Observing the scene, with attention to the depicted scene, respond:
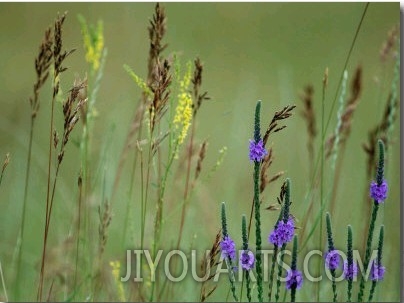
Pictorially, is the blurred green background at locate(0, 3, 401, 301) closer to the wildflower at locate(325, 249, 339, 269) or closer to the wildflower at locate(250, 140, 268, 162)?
the wildflower at locate(325, 249, 339, 269)

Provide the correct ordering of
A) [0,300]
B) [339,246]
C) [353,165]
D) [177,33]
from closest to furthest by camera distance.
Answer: [0,300] < [339,246] < [353,165] < [177,33]

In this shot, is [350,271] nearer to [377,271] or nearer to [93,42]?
[377,271]

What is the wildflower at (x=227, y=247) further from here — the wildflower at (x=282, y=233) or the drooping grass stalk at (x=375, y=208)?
the drooping grass stalk at (x=375, y=208)

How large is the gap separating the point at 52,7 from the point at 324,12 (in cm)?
183

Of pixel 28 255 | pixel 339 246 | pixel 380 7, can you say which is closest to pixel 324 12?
pixel 380 7

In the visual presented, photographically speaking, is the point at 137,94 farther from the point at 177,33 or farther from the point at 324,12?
the point at 324,12

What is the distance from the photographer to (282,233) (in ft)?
4.74

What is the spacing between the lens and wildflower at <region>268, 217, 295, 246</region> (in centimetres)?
144

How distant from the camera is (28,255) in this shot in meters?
2.87

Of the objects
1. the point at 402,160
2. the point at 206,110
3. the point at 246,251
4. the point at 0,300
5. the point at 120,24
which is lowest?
the point at 0,300

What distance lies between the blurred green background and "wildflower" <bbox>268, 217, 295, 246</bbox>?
5.23ft

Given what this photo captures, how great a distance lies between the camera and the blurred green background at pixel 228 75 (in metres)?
3.40

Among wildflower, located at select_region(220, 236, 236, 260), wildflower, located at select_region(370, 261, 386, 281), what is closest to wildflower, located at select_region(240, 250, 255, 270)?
wildflower, located at select_region(220, 236, 236, 260)

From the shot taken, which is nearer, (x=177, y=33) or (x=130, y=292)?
(x=130, y=292)
